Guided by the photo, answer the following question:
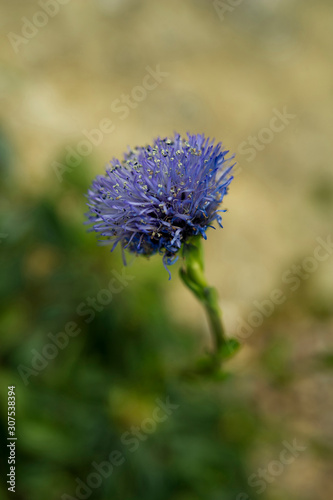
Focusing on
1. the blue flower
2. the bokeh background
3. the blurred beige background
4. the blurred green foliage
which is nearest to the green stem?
the blue flower

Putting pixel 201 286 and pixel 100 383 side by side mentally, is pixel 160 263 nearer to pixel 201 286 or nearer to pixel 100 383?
pixel 100 383

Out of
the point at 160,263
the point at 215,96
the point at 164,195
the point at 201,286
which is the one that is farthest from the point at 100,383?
the point at 215,96

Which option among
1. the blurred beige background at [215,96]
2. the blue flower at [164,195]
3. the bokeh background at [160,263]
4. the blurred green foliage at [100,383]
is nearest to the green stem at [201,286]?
the blue flower at [164,195]

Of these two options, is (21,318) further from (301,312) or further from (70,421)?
(301,312)

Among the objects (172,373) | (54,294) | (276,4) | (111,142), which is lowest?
(172,373)

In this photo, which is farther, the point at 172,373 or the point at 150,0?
the point at 150,0

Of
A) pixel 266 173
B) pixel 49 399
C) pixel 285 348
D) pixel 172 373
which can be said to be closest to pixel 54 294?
pixel 49 399

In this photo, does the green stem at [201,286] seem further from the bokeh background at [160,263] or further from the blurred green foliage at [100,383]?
the blurred green foliage at [100,383]
